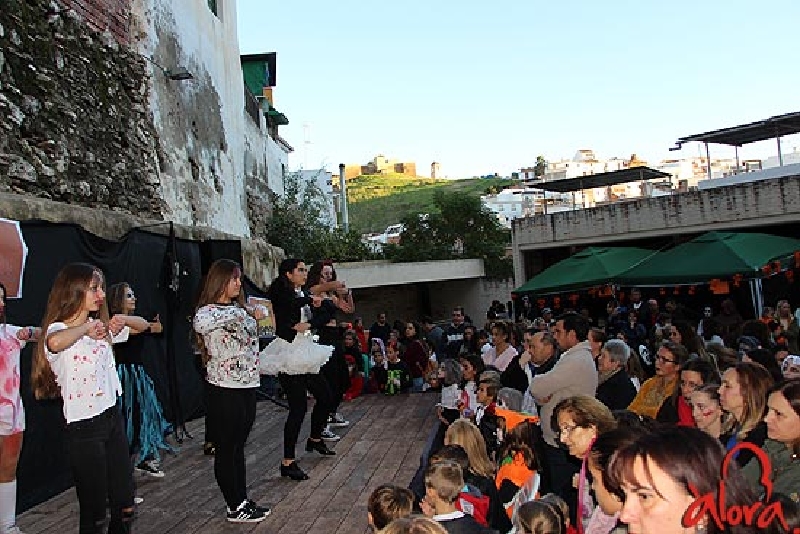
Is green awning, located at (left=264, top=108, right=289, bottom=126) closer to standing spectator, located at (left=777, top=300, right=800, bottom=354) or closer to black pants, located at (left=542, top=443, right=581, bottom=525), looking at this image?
standing spectator, located at (left=777, top=300, right=800, bottom=354)

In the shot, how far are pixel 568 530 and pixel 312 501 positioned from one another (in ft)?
7.38

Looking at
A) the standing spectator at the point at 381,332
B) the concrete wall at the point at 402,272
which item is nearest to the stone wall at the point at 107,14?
the standing spectator at the point at 381,332

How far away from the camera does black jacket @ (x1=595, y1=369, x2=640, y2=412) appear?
5.08 meters

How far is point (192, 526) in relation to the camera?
4559mm

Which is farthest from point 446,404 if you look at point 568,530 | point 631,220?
point 631,220

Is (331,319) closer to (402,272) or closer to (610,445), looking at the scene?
(610,445)

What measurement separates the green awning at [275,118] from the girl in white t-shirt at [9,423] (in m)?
19.0

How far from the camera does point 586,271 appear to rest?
496 inches

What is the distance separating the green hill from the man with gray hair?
41832 mm

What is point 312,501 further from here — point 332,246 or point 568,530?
point 332,246

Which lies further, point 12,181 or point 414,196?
point 414,196

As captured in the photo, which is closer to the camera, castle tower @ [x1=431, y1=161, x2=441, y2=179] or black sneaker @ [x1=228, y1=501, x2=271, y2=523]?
black sneaker @ [x1=228, y1=501, x2=271, y2=523]

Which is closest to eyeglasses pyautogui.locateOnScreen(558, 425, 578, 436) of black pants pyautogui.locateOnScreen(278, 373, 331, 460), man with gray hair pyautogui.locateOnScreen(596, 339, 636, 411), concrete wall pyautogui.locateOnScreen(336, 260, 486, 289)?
man with gray hair pyautogui.locateOnScreen(596, 339, 636, 411)

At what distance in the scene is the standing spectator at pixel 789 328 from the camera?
23.2 ft
